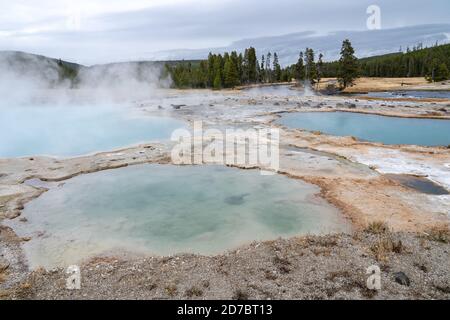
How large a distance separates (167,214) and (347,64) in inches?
2020

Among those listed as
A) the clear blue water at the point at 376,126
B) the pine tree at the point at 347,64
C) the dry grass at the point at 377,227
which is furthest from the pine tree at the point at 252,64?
the dry grass at the point at 377,227

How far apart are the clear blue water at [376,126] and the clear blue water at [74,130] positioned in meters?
10.8

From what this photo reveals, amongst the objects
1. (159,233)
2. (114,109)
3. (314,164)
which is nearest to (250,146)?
(314,164)

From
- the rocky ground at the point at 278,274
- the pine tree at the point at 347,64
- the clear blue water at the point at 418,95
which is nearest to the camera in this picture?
the rocky ground at the point at 278,274

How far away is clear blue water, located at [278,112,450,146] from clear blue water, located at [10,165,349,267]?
499 inches

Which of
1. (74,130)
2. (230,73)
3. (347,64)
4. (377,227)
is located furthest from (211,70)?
(377,227)

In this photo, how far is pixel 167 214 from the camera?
37.8ft

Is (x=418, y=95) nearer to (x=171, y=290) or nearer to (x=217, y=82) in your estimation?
(x=217, y=82)

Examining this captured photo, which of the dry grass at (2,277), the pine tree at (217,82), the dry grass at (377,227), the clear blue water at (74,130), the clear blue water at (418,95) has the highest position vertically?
the pine tree at (217,82)

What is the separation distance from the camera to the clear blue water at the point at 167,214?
31.0ft

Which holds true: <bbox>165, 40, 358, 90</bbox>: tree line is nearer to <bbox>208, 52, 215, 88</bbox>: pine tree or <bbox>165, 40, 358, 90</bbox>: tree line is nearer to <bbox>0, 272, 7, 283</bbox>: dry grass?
<bbox>208, 52, 215, 88</bbox>: pine tree

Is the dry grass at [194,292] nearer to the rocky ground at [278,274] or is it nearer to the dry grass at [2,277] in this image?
the rocky ground at [278,274]

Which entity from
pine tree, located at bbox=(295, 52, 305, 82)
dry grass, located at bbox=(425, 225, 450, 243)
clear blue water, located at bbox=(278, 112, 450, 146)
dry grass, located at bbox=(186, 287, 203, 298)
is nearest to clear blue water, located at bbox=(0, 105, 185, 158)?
clear blue water, located at bbox=(278, 112, 450, 146)

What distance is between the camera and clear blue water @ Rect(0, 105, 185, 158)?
2130 cm
